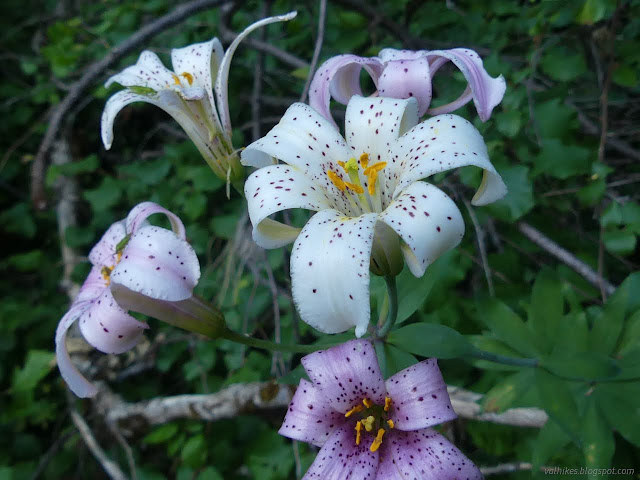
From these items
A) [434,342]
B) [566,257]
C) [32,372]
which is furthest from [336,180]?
[32,372]

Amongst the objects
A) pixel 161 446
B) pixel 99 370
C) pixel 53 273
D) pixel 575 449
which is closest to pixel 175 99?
pixel 575 449

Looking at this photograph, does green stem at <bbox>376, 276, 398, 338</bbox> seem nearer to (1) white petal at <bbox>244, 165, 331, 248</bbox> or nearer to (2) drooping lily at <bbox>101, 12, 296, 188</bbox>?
(1) white petal at <bbox>244, 165, 331, 248</bbox>

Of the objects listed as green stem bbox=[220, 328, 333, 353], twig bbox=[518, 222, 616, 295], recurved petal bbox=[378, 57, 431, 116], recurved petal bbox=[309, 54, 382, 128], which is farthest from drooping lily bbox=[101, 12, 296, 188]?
twig bbox=[518, 222, 616, 295]

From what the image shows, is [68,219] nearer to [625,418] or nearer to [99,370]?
[99,370]

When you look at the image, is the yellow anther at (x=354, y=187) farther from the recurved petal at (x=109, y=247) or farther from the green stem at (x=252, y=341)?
the recurved petal at (x=109, y=247)

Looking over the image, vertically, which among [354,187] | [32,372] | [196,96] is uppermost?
[196,96]

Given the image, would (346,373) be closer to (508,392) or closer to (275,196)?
(275,196)

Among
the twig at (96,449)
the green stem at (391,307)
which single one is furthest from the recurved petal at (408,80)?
the twig at (96,449)
